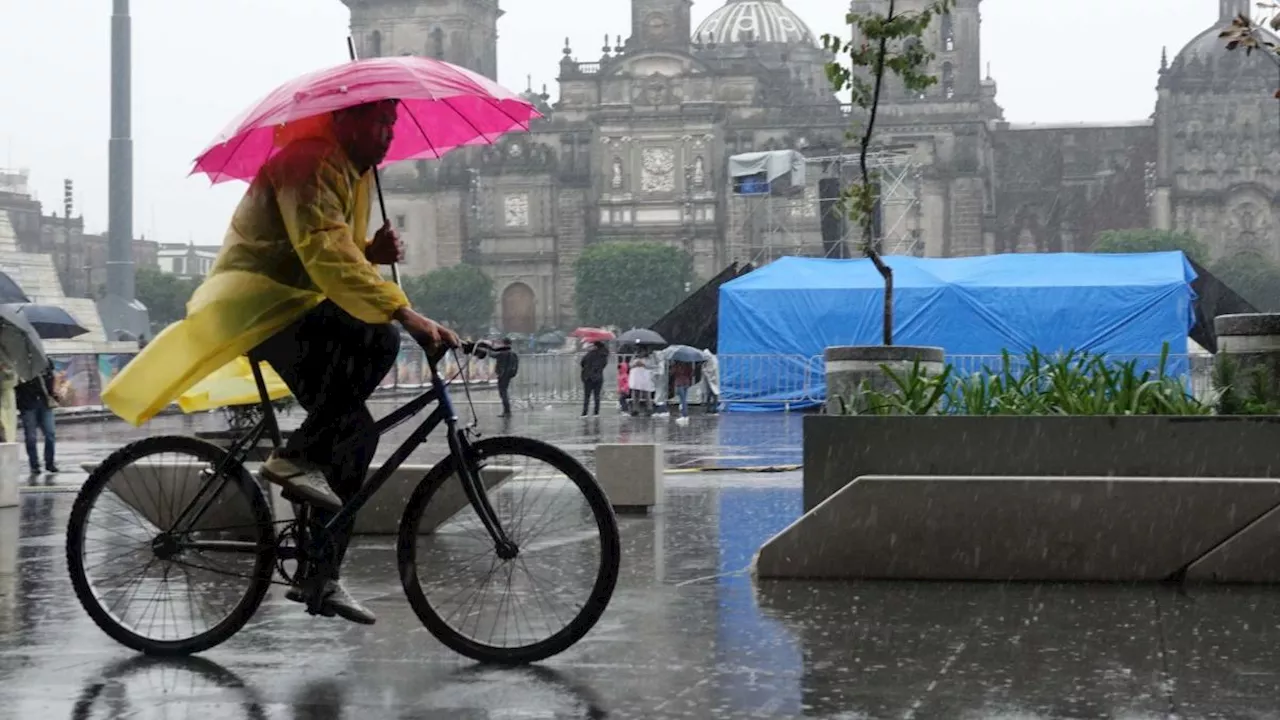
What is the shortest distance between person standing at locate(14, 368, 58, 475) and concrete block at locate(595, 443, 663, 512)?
284 inches

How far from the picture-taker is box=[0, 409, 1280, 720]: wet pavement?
183 inches

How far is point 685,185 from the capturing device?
107188mm

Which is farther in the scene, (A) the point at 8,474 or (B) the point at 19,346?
(B) the point at 19,346

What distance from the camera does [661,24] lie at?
380ft

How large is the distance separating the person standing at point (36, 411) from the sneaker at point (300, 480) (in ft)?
37.9

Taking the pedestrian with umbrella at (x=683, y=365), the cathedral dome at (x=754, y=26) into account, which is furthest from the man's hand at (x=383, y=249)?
the cathedral dome at (x=754, y=26)

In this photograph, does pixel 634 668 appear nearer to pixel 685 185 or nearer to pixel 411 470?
pixel 411 470

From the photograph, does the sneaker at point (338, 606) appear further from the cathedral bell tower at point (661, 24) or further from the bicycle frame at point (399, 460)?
the cathedral bell tower at point (661, 24)

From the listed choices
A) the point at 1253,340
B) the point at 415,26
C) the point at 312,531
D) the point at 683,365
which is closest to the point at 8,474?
the point at 312,531

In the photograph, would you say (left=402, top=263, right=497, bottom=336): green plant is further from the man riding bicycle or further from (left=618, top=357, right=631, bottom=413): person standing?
the man riding bicycle

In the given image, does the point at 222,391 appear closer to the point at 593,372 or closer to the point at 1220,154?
the point at 593,372

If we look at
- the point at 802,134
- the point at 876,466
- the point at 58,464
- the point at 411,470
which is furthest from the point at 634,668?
the point at 802,134

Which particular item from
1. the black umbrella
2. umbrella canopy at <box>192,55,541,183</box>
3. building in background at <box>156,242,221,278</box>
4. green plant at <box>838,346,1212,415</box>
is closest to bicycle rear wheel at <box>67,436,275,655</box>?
umbrella canopy at <box>192,55,541,183</box>

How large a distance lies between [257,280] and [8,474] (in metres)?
6.76
